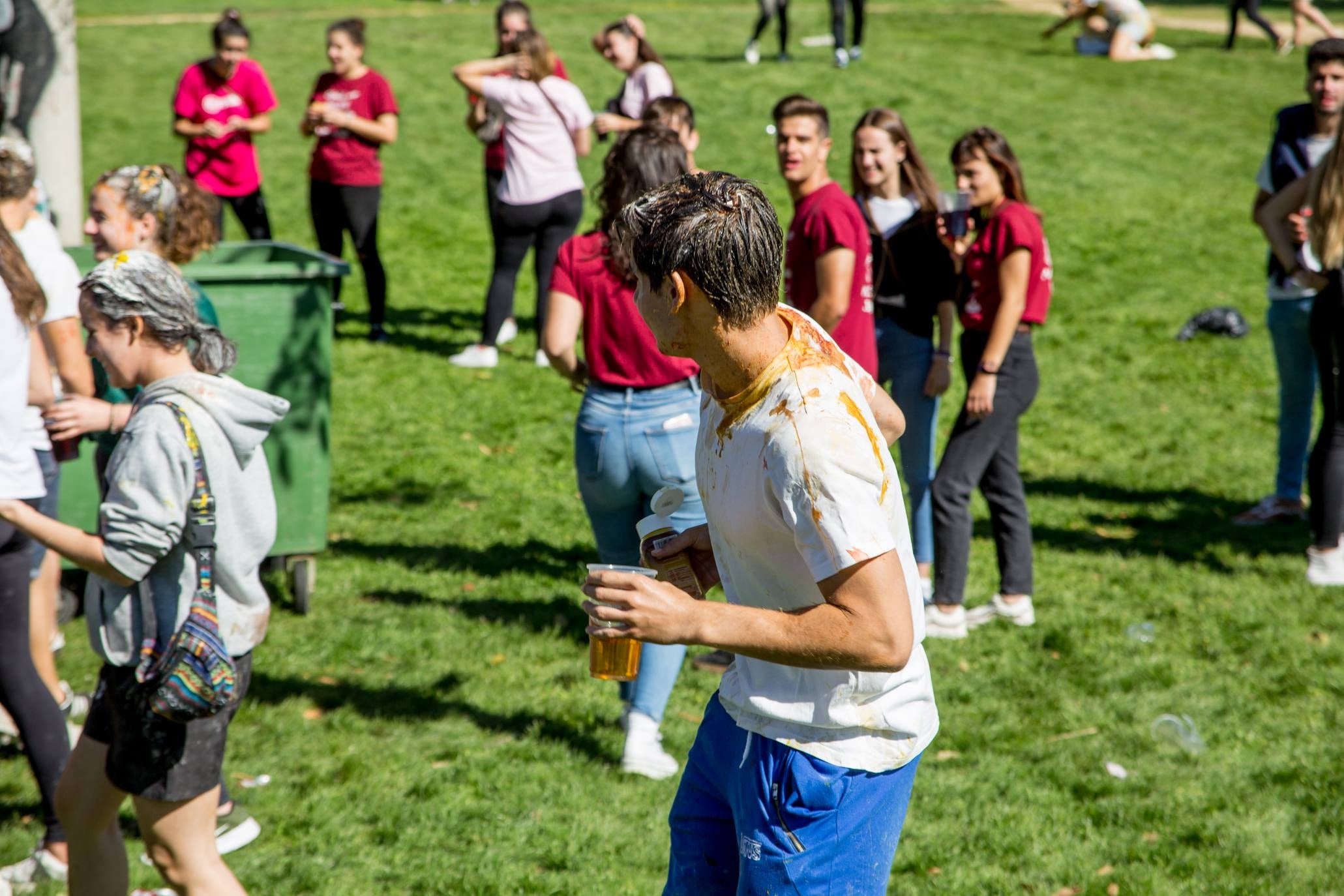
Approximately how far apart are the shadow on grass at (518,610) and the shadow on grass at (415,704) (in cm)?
52

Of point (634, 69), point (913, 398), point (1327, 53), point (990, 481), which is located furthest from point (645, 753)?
point (634, 69)

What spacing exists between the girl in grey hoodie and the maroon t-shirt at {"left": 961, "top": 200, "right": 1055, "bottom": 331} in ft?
10.2

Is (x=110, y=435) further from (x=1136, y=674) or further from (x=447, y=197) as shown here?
(x=447, y=197)

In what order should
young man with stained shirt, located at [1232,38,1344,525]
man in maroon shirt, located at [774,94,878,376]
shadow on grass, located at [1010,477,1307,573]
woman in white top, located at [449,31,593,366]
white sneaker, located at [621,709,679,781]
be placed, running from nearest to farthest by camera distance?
white sneaker, located at [621,709,679,781], man in maroon shirt, located at [774,94,878,376], young man with stained shirt, located at [1232,38,1344,525], shadow on grass, located at [1010,477,1307,573], woman in white top, located at [449,31,593,366]

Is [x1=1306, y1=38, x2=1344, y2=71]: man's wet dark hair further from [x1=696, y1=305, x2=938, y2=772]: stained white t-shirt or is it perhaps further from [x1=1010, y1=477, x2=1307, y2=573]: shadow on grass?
[x1=696, y1=305, x2=938, y2=772]: stained white t-shirt

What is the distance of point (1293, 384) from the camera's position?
668cm

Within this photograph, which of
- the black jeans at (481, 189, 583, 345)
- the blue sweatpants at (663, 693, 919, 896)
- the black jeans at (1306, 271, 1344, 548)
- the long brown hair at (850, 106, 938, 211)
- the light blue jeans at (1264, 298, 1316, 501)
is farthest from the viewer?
A: the black jeans at (481, 189, 583, 345)

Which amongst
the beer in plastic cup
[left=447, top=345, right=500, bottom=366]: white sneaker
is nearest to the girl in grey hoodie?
the beer in plastic cup

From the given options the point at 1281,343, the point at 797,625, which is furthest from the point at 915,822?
the point at 1281,343

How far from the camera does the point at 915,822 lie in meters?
4.09

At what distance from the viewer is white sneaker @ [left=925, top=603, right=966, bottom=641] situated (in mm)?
5391

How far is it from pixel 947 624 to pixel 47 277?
3.67 meters

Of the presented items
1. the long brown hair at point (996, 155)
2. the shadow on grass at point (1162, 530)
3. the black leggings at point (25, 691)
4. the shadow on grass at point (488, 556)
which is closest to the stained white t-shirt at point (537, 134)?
the shadow on grass at point (488, 556)

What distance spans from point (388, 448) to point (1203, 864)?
17.0 ft
